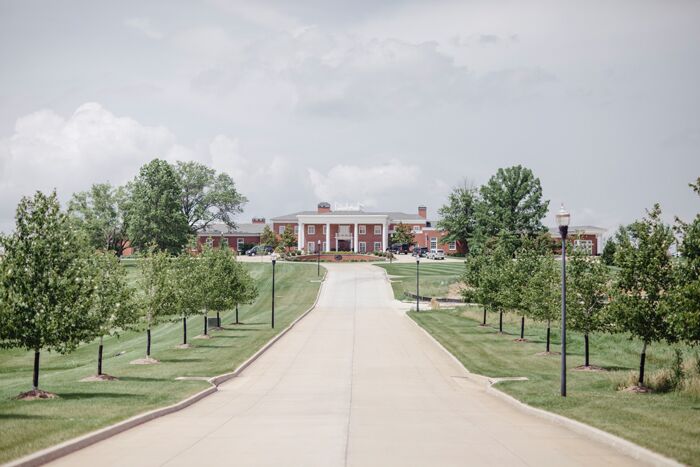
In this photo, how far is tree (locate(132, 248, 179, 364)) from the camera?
3231 cm

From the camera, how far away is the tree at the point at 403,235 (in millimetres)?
134375

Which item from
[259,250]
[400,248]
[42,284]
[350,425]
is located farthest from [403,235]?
[350,425]

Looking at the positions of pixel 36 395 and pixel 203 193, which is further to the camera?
pixel 203 193

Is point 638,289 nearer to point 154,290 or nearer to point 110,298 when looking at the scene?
point 110,298

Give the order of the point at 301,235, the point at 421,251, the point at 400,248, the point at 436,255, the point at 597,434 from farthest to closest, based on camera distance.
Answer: the point at 400,248
the point at 301,235
the point at 421,251
the point at 436,255
the point at 597,434

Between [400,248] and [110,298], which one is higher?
[400,248]

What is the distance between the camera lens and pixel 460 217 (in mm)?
121688

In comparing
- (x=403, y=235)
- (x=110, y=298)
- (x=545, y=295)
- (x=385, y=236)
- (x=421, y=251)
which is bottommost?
(x=545, y=295)

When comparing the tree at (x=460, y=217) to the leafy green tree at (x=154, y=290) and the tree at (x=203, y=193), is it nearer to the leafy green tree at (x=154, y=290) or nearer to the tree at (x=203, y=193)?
the tree at (x=203, y=193)

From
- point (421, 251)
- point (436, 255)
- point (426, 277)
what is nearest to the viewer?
point (426, 277)

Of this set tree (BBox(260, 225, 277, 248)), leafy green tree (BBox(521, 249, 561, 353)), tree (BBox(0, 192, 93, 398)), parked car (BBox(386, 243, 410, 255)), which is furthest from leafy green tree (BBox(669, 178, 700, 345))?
tree (BBox(260, 225, 277, 248))

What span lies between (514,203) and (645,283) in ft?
304

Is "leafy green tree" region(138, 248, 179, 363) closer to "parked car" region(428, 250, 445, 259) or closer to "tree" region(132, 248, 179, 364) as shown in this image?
"tree" region(132, 248, 179, 364)

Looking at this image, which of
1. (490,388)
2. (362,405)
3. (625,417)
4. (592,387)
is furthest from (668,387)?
(362,405)
